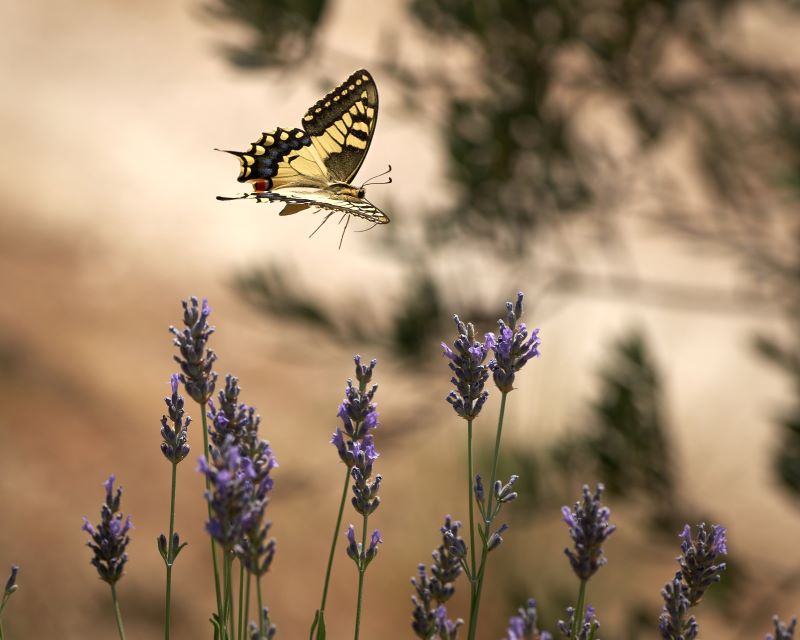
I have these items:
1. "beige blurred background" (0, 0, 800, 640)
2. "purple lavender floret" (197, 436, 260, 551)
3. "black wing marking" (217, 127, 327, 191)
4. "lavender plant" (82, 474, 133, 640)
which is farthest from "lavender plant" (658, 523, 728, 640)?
"beige blurred background" (0, 0, 800, 640)

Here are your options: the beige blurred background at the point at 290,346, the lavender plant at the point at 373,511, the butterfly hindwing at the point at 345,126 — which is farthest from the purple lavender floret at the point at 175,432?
the beige blurred background at the point at 290,346

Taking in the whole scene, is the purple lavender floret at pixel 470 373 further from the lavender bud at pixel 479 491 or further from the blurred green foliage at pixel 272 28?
the blurred green foliage at pixel 272 28

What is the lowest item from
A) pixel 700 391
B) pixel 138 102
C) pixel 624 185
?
pixel 624 185

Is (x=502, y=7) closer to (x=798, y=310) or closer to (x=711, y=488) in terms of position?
(x=798, y=310)

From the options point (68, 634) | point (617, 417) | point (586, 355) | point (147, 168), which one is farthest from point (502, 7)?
point (147, 168)

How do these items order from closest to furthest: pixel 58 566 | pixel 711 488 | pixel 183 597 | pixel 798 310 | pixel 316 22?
pixel 316 22, pixel 798 310, pixel 58 566, pixel 183 597, pixel 711 488

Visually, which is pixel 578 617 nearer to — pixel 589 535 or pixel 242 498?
pixel 589 535
